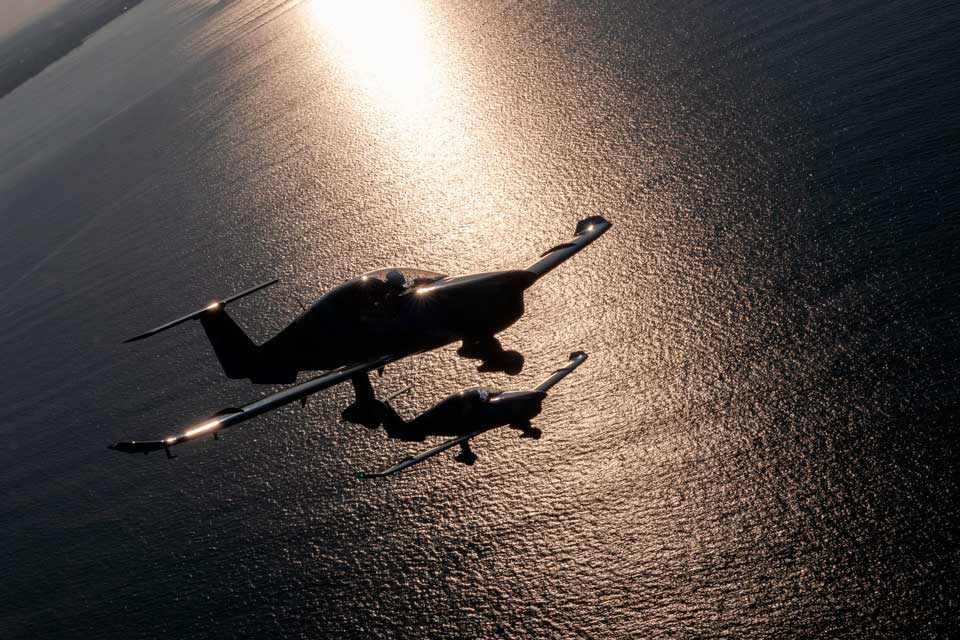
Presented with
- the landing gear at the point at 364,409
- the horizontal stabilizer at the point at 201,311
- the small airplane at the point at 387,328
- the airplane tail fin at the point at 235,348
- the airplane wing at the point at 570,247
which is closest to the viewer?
the small airplane at the point at 387,328

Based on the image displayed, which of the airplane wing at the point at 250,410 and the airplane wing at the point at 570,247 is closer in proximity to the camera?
the airplane wing at the point at 250,410

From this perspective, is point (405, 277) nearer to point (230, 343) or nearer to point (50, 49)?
point (230, 343)

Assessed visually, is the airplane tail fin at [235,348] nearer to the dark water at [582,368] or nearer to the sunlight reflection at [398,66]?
the dark water at [582,368]

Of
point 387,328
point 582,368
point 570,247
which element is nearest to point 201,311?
point 387,328

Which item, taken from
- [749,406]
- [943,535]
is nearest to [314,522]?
[749,406]

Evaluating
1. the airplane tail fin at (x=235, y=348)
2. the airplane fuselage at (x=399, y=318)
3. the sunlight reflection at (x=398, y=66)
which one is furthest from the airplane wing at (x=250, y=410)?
the sunlight reflection at (x=398, y=66)

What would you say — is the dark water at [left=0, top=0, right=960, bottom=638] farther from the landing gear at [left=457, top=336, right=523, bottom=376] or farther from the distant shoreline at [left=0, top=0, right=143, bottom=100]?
the distant shoreline at [left=0, top=0, right=143, bottom=100]
